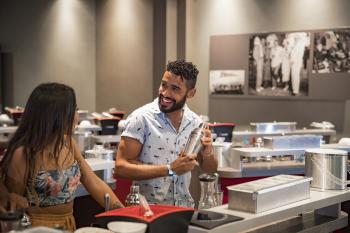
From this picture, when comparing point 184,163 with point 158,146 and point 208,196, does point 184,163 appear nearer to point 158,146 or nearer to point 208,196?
point 208,196

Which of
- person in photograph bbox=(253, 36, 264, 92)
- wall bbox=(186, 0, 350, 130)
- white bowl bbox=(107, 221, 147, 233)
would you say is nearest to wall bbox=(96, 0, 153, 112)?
wall bbox=(186, 0, 350, 130)

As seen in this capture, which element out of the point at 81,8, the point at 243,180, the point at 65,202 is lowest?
the point at 243,180

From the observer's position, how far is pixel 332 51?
6613 mm

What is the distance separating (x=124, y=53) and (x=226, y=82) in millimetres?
1788

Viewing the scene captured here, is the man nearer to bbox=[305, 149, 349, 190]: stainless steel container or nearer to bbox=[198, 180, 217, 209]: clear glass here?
bbox=[198, 180, 217, 209]: clear glass

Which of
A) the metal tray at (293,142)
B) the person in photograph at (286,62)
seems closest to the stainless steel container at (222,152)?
the metal tray at (293,142)

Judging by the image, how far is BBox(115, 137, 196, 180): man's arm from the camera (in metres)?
2.33

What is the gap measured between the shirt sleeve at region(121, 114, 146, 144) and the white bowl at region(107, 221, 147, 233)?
39.1 inches

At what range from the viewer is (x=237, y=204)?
80.6 inches

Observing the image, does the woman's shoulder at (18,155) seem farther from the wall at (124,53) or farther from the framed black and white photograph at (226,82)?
the wall at (124,53)

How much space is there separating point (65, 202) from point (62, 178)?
97 millimetres

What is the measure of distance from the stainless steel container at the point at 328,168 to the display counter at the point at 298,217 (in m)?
0.05

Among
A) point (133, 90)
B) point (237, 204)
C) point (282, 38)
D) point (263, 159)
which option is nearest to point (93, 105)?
point (133, 90)

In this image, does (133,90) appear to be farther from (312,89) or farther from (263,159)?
(263,159)
